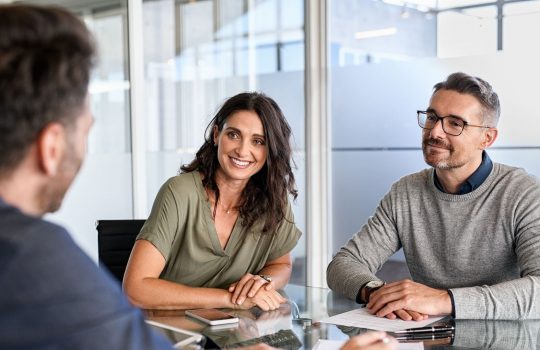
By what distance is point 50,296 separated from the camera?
2.79 feet

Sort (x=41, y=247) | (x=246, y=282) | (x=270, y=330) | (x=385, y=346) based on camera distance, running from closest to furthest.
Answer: (x=41, y=247) → (x=385, y=346) → (x=270, y=330) → (x=246, y=282)

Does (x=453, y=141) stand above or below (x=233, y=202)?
above

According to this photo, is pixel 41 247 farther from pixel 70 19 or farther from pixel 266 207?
pixel 266 207

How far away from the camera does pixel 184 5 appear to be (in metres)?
4.21

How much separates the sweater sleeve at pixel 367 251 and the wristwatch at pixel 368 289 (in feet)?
0.26

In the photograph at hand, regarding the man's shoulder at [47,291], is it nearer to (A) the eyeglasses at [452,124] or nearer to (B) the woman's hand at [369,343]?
(B) the woman's hand at [369,343]

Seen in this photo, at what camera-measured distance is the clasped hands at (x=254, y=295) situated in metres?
2.17

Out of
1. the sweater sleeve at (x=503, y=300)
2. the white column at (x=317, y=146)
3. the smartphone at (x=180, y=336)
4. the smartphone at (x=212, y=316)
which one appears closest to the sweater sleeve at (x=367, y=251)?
the sweater sleeve at (x=503, y=300)

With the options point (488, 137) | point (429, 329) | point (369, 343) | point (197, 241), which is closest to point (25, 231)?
point (369, 343)

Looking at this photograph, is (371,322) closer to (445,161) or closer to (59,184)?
(445,161)

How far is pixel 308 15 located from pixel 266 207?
8.50ft

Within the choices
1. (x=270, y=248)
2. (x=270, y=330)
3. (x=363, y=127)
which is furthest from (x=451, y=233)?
(x=363, y=127)

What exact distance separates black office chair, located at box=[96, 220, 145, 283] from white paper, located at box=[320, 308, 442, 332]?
1168mm

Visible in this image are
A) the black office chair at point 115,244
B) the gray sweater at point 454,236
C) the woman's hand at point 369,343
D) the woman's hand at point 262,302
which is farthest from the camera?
the black office chair at point 115,244
